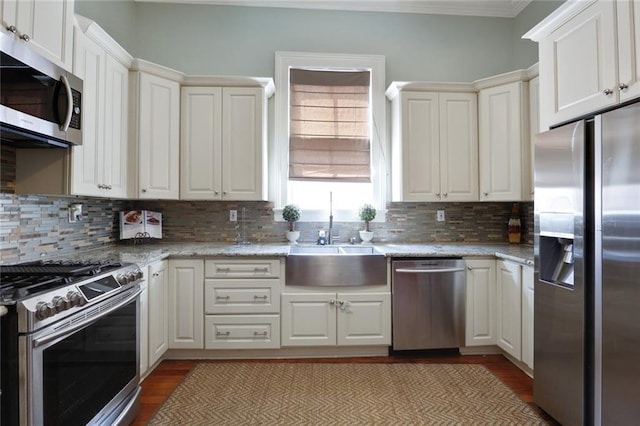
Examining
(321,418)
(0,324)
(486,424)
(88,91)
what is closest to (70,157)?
(88,91)

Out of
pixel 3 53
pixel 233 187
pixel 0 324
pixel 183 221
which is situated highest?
pixel 3 53

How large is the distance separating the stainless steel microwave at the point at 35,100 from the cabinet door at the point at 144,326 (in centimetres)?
98

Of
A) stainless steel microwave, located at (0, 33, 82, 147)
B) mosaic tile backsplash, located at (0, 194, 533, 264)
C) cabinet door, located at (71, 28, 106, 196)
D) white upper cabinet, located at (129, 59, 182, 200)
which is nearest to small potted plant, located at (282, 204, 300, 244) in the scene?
mosaic tile backsplash, located at (0, 194, 533, 264)

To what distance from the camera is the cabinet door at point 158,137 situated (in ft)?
8.72

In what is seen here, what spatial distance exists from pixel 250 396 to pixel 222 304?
0.72 m

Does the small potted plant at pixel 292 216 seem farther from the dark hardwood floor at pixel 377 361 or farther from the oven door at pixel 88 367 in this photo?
the oven door at pixel 88 367

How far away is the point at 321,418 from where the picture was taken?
1.92m

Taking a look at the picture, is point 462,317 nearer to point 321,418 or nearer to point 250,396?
point 321,418

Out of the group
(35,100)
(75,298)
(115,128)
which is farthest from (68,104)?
(75,298)

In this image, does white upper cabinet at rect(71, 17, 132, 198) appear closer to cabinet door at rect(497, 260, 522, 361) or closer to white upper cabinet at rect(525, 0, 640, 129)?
white upper cabinet at rect(525, 0, 640, 129)

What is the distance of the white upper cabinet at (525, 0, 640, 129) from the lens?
151 centimetres

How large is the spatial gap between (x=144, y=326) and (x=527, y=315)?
2.60m

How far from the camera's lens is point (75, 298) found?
138 centimetres

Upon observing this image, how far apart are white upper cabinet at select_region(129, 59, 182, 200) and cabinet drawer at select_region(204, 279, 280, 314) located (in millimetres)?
882
